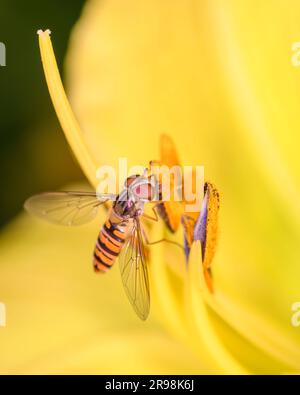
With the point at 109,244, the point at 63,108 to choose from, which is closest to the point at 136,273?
the point at 109,244

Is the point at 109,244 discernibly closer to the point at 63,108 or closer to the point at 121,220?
the point at 121,220

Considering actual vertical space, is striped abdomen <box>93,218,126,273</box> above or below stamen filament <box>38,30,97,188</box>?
below

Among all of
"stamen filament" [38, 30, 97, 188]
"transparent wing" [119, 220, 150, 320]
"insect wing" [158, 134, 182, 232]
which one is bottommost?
"transparent wing" [119, 220, 150, 320]

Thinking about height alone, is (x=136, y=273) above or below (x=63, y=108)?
below

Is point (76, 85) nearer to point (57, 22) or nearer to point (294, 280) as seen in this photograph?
point (57, 22)

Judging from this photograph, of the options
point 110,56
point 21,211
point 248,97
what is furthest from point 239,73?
point 21,211

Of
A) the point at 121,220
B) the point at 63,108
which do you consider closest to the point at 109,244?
the point at 121,220

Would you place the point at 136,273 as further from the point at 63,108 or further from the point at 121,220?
the point at 63,108
